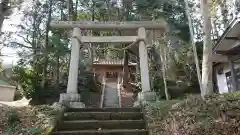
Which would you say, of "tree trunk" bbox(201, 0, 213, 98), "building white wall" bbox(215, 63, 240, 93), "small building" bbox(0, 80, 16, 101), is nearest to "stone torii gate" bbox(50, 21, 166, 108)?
"tree trunk" bbox(201, 0, 213, 98)

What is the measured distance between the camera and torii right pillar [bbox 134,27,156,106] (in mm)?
8430

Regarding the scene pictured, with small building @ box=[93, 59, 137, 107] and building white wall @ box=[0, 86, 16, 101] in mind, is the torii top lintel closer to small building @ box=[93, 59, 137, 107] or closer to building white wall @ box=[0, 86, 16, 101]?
small building @ box=[93, 59, 137, 107]

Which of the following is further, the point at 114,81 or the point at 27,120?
the point at 114,81

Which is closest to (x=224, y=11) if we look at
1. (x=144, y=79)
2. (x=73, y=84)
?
(x=144, y=79)

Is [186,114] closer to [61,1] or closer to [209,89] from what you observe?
[209,89]

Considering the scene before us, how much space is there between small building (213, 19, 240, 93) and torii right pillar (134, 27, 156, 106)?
4.20 meters

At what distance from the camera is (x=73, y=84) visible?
8.88 meters

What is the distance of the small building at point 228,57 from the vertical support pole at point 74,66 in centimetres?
696

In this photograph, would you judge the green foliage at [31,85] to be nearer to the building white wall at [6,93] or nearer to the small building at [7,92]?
the small building at [7,92]

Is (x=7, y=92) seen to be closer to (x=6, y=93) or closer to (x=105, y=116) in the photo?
(x=6, y=93)

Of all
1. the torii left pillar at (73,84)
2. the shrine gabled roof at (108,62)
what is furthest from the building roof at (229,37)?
the shrine gabled roof at (108,62)

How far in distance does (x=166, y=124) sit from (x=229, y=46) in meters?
9.48

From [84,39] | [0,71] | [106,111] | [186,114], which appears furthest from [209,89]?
[0,71]

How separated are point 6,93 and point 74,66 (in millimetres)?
10841
